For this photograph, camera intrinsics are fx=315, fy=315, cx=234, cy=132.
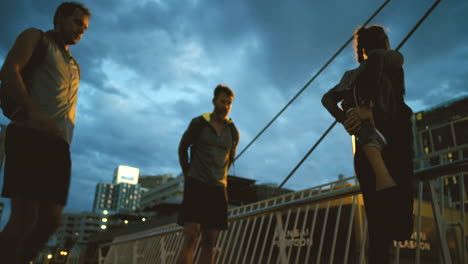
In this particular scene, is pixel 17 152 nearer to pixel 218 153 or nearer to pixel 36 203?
pixel 36 203

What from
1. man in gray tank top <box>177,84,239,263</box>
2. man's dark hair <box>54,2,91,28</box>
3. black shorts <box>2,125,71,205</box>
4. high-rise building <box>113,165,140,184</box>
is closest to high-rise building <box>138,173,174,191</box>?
high-rise building <box>113,165,140,184</box>

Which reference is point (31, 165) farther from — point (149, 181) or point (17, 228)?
point (149, 181)

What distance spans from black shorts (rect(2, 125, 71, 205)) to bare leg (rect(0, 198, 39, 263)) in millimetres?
38

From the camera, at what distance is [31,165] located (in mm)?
1474

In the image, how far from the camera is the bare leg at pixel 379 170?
51.9 inches

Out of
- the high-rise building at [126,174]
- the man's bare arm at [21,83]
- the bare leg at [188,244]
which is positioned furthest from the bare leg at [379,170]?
the high-rise building at [126,174]

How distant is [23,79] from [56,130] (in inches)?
13.7

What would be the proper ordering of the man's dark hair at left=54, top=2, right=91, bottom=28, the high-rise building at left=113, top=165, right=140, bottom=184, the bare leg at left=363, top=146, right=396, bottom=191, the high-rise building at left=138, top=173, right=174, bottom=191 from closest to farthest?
the bare leg at left=363, top=146, right=396, bottom=191, the man's dark hair at left=54, top=2, right=91, bottom=28, the high-rise building at left=113, top=165, right=140, bottom=184, the high-rise building at left=138, top=173, right=174, bottom=191

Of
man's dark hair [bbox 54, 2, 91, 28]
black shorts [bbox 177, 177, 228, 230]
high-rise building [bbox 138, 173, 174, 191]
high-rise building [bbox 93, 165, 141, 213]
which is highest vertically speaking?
high-rise building [bbox 138, 173, 174, 191]

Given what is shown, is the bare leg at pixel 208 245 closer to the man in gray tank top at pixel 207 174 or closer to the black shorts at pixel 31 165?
the man in gray tank top at pixel 207 174

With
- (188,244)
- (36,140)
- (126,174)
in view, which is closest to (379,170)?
(36,140)

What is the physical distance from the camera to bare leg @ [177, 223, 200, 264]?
2486 millimetres

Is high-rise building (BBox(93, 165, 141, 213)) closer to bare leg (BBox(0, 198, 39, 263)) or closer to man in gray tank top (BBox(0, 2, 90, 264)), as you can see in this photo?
man in gray tank top (BBox(0, 2, 90, 264))

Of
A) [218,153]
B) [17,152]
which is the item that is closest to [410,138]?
[218,153]
